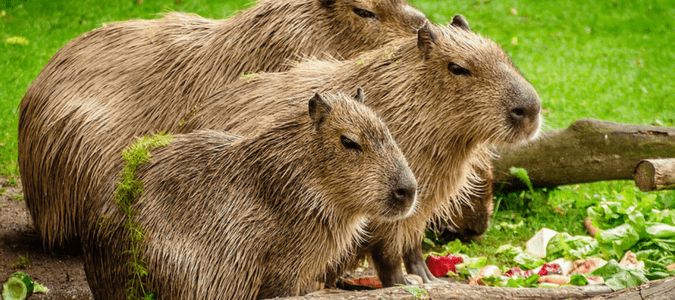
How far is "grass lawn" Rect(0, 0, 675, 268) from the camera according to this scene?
676 centimetres

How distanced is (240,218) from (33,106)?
252cm

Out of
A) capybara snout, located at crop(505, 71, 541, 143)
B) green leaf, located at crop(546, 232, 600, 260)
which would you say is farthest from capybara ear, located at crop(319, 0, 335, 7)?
green leaf, located at crop(546, 232, 600, 260)

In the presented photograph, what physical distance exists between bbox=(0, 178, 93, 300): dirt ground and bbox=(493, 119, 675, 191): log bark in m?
3.41

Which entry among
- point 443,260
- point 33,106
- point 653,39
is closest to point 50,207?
point 33,106

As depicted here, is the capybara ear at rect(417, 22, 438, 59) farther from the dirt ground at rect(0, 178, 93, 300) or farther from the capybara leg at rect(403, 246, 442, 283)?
the dirt ground at rect(0, 178, 93, 300)

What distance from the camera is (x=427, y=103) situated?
13.1 ft

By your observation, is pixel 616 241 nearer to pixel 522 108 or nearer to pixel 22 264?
pixel 522 108

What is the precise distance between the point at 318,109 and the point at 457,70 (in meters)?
0.91

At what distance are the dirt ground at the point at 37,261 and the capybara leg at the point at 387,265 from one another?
1.83 meters

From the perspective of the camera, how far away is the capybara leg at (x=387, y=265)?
426cm

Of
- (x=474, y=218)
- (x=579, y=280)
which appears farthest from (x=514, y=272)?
(x=474, y=218)

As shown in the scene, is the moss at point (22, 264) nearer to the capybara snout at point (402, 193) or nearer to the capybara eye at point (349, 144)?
the capybara eye at point (349, 144)

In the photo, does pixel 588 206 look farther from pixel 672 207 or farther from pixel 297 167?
pixel 297 167

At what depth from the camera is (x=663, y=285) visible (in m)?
3.32
